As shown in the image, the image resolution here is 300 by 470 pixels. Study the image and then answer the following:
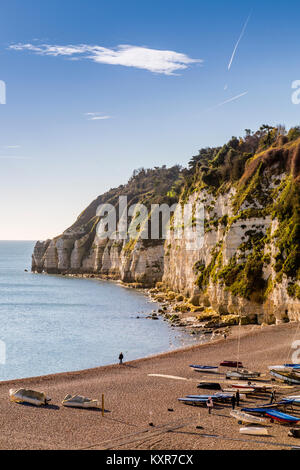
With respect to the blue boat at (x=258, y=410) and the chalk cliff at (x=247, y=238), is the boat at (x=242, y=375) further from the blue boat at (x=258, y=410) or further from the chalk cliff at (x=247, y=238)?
the chalk cliff at (x=247, y=238)

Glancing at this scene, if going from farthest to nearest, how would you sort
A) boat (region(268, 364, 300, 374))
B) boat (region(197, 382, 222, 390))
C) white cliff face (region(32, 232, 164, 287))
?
1. white cliff face (region(32, 232, 164, 287))
2. boat (region(268, 364, 300, 374))
3. boat (region(197, 382, 222, 390))

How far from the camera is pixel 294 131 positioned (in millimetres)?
74062

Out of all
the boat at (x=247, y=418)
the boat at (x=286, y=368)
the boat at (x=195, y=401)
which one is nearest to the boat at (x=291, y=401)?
the boat at (x=247, y=418)

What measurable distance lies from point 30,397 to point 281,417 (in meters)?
15.2

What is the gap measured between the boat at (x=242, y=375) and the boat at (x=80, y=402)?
11.5 m

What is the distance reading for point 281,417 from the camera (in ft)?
88.8

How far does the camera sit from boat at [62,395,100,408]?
30312 mm

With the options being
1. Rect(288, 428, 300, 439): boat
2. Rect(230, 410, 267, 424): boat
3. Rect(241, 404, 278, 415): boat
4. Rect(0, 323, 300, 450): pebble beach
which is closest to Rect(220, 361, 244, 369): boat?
Rect(0, 323, 300, 450): pebble beach

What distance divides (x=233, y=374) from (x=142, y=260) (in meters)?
77.5
